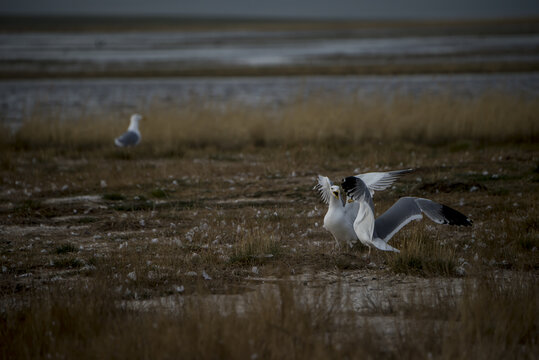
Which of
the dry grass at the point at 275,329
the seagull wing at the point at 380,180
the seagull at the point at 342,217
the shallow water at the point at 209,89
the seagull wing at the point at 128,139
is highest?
the shallow water at the point at 209,89

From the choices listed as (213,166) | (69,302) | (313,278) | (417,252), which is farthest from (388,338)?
(213,166)

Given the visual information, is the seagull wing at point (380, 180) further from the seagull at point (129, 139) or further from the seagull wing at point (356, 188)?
the seagull at point (129, 139)

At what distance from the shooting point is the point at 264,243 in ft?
28.3

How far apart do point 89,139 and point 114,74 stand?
28953 millimetres

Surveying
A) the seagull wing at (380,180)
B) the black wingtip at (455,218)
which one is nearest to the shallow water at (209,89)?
the seagull wing at (380,180)

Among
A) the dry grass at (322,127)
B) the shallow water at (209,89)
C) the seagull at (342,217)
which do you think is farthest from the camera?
the shallow water at (209,89)

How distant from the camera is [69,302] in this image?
6.49m

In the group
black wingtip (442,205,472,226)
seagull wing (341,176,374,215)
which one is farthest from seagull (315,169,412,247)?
black wingtip (442,205,472,226)

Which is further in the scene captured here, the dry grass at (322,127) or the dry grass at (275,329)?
the dry grass at (322,127)

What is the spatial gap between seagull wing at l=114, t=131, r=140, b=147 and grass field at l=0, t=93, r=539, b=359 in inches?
13.3

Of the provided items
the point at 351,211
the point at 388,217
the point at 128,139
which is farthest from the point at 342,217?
the point at 128,139

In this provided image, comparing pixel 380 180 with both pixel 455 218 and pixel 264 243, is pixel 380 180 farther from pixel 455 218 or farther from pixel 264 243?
pixel 264 243

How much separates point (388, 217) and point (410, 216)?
285 mm

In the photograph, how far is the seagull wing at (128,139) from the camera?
59.6ft
